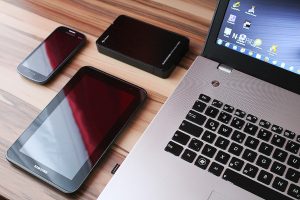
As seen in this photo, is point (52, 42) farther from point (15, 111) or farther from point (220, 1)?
point (220, 1)

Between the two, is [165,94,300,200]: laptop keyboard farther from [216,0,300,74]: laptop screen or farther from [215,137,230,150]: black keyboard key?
[216,0,300,74]: laptop screen

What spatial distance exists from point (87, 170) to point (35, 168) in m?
0.09

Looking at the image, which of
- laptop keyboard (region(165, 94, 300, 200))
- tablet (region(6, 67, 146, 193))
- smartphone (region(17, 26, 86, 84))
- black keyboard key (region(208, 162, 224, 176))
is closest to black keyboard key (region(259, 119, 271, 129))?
laptop keyboard (region(165, 94, 300, 200))

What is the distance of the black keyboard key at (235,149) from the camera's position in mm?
602

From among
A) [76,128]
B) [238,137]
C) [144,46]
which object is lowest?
[76,128]

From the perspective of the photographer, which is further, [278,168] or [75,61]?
[75,61]

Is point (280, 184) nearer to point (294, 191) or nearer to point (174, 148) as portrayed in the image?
point (294, 191)

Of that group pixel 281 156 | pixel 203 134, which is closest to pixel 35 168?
pixel 203 134


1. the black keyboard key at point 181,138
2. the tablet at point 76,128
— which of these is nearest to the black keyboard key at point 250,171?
the black keyboard key at point 181,138

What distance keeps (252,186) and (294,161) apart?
8 centimetres

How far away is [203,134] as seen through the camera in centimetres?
62

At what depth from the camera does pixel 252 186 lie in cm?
57

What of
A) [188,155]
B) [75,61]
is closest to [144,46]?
[75,61]

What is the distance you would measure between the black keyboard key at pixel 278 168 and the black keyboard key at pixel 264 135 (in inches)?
1.7
